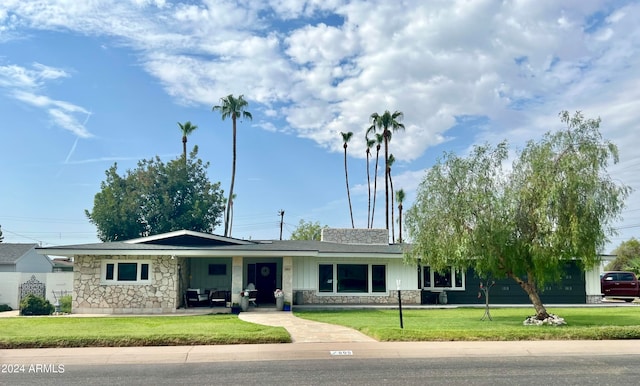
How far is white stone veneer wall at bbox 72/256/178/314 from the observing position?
20.3 m

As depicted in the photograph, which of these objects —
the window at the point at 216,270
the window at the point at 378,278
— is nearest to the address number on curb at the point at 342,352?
the window at the point at 378,278

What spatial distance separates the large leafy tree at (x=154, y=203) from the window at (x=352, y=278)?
19.7 m

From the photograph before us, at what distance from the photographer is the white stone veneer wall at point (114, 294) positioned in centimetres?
2031

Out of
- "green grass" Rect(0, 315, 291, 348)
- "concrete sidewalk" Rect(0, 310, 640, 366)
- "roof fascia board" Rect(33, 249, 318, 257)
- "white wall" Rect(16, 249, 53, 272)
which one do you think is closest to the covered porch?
"roof fascia board" Rect(33, 249, 318, 257)

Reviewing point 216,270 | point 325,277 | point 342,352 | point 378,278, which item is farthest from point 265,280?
point 342,352

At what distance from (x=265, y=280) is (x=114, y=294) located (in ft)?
21.7

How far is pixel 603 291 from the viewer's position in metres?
26.6

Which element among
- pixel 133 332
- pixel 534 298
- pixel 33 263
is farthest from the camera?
pixel 33 263

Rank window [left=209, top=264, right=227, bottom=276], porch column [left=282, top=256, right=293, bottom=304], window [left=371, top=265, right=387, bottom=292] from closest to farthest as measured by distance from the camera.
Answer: porch column [left=282, top=256, right=293, bottom=304]
window [left=371, top=265, right=387, bottom=292]
window [left=209, top=264, right=227, bottom=276]

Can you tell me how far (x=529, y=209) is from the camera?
14.8 metres

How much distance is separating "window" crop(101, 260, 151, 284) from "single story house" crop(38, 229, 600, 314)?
0.04 m

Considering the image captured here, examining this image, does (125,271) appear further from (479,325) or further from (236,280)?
(479,325)

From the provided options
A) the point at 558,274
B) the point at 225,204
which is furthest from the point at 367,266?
the point at 225,204

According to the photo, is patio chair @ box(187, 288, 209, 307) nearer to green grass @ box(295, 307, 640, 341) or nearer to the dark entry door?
the dark entry door
